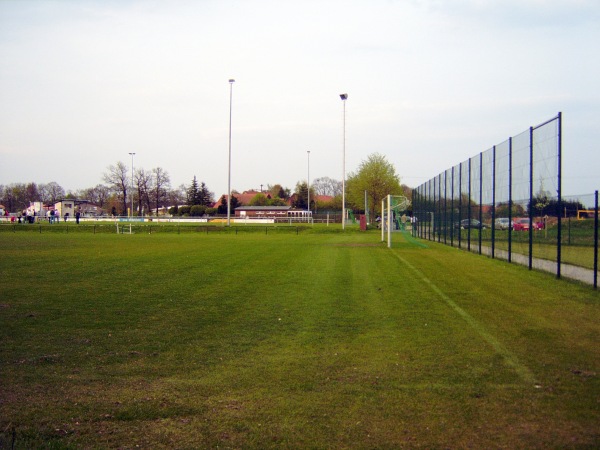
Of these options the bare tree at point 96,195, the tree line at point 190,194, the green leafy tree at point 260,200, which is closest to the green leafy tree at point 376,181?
the tree line at point 190,194

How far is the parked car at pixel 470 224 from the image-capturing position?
70.7 ft

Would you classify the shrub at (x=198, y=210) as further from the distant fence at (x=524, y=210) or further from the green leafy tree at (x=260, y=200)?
the distant fence at (x=524, y=210)

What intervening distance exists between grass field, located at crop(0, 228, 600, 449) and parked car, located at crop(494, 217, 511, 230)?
17.8 feet

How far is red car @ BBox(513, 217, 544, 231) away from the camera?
14791 mm

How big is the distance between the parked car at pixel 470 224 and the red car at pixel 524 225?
14.0ft

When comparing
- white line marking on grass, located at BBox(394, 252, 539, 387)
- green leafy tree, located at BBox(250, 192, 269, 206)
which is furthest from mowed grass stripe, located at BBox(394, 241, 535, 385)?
green leafy tree, located at BBox(250, 192, 269, 206)

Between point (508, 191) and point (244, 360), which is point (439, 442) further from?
point (508, 191)

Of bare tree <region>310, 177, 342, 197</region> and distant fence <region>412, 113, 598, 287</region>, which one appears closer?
distant fence <region>412, 113, 598, 287</region>

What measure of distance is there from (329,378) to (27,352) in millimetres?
3653

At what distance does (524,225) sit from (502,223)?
7.30 ft

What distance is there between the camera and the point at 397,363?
6195 mm

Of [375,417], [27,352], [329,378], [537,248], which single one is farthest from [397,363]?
[537,248]

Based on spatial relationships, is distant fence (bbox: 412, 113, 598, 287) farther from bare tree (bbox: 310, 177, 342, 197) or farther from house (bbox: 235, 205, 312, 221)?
bare tree (bbox: 310, 177, 342, 197)

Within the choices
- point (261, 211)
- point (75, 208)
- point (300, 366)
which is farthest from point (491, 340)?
point (75, 208)
